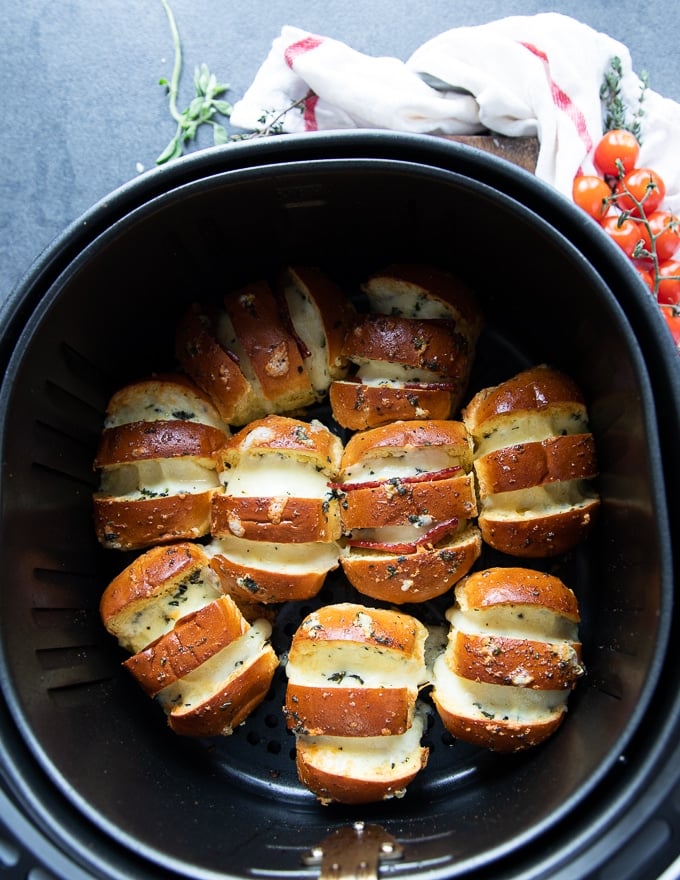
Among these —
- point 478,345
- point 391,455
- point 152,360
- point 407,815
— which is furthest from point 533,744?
point 152,360

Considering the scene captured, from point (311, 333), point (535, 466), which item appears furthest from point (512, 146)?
point (535, 466)

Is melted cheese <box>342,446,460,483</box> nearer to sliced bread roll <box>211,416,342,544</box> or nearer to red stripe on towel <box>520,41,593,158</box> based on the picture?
sliced bread roll <box>211,416,342,544</box>

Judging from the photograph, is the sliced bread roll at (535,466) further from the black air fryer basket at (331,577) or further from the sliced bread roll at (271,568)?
the sliced bread roll at (271,568)

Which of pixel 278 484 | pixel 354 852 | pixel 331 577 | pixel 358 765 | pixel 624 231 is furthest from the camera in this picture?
pixel 624 231

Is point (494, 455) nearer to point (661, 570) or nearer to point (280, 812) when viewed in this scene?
point (661, 570)

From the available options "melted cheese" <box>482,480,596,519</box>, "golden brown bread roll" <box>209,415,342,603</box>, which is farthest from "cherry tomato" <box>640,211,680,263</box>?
"golden brown bread roll" <box>209,415,342,603</box>

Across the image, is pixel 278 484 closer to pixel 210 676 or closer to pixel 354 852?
pixel 210 676
